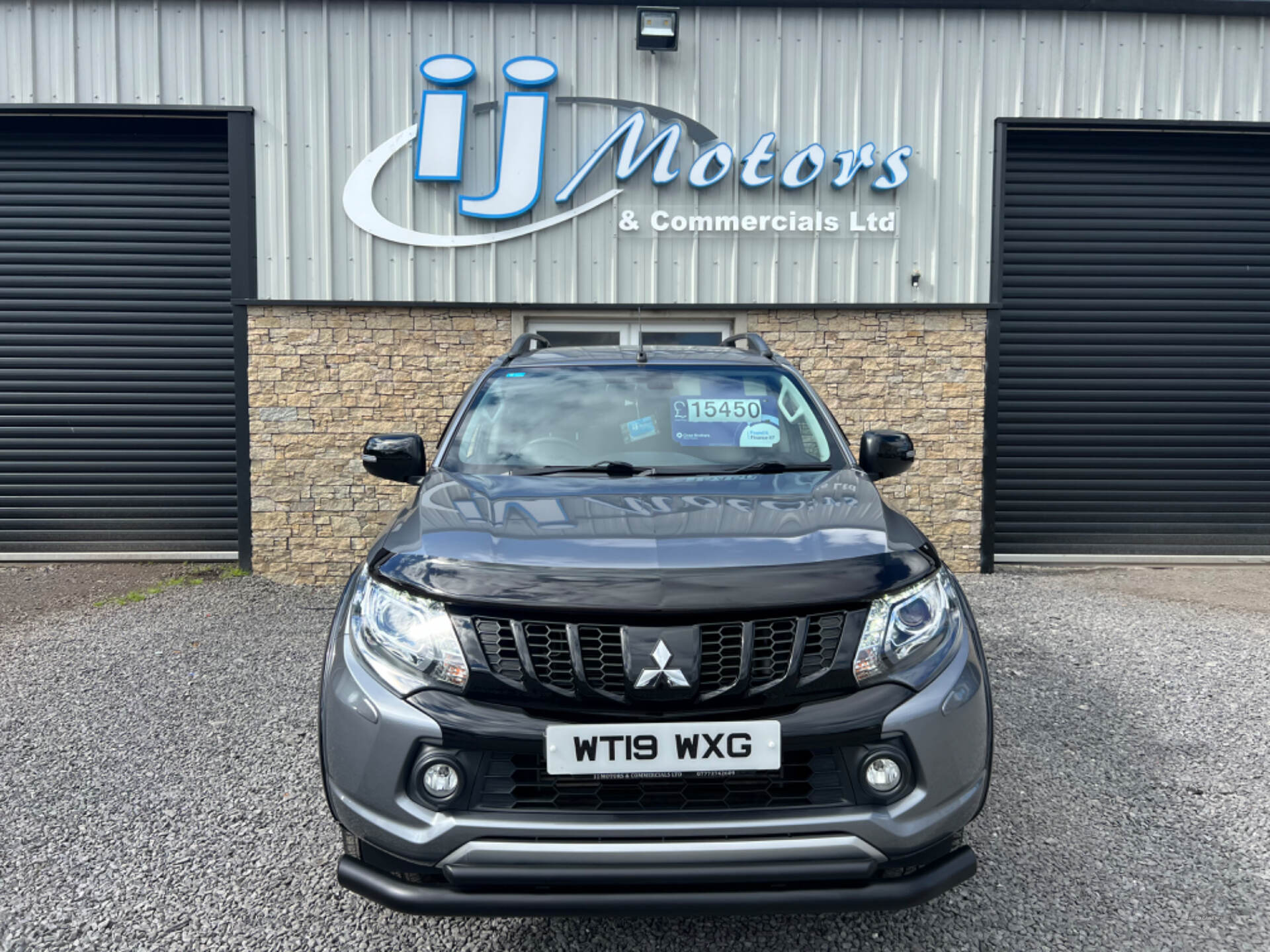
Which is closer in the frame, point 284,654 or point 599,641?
point 599,641

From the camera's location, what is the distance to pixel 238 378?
748 cm

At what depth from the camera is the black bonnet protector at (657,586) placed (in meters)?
2.04

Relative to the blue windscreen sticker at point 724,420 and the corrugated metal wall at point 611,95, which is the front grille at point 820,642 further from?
the corrugated metal wall at point 611,95

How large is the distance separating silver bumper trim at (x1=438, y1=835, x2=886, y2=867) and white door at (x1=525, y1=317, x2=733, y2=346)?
6.02 m

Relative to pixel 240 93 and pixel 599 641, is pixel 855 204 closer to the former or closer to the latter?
pixel 240 93

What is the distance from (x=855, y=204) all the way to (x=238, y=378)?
553 cm

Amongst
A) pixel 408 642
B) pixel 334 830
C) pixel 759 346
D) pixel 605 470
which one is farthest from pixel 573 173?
pixel 408 642

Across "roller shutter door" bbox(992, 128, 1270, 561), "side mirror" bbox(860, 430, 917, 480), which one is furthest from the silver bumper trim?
"roller shutter door" bbox(992, 128, 1270, 561)

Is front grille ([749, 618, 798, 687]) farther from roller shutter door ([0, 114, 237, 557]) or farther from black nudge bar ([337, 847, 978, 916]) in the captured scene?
roller shutter door ([0, 114, 237, 557])

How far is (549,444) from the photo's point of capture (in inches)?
127

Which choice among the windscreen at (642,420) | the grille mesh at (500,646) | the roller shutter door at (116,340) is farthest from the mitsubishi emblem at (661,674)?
the roller shutter door at (116,340)

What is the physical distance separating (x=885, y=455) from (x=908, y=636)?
1.29m

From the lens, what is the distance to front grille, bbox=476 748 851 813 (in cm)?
198

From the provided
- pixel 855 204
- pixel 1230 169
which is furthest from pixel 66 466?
pixel 1230 169
